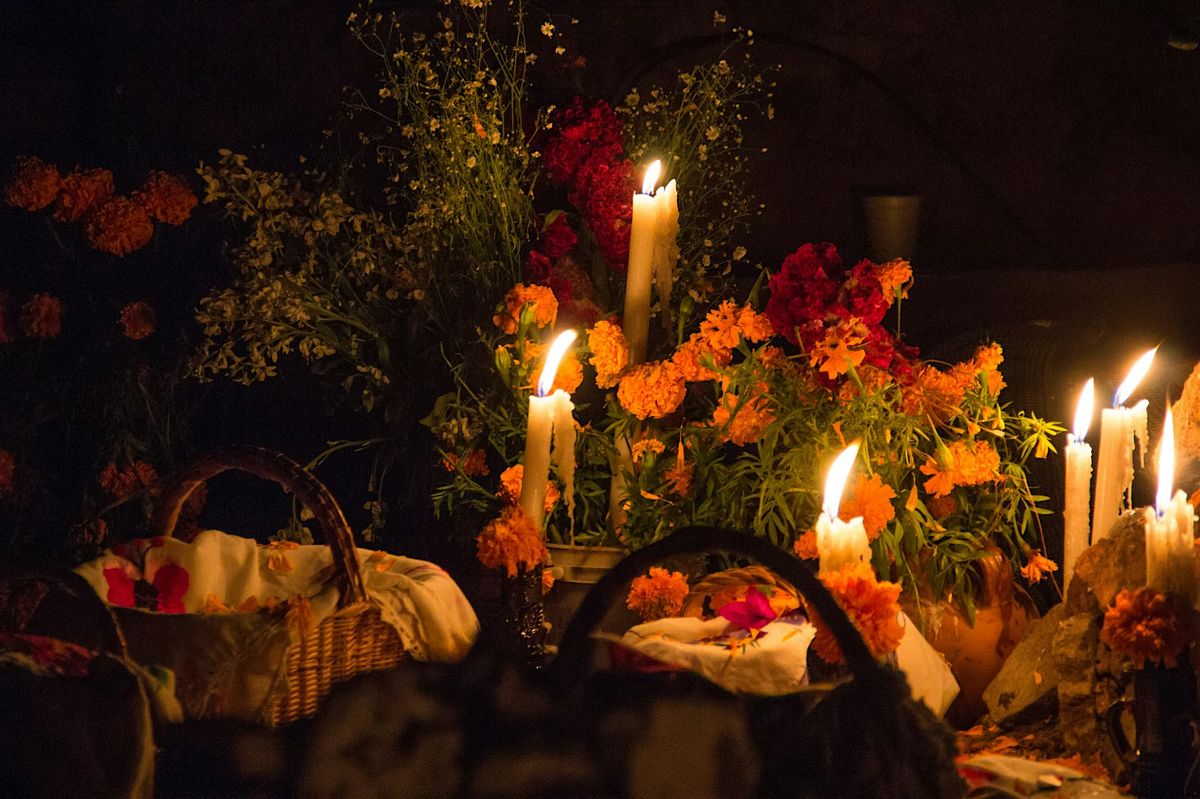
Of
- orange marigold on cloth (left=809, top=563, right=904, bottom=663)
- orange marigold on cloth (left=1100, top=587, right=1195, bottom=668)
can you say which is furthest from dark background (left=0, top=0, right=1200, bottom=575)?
orange marigold on cloth (left=809, top=563, right=904, bottom=663)

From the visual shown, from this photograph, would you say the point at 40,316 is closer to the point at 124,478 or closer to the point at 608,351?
the point at 124,478

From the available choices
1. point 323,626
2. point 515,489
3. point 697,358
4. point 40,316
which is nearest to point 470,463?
point 515,489

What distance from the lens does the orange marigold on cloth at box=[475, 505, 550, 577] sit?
5.78ft

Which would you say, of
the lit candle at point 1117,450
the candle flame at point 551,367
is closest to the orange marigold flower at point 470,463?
the candle flame at point 551,367

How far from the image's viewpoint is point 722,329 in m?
2.03

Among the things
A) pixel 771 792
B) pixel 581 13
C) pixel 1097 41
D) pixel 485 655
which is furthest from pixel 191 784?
pixel 1097 41

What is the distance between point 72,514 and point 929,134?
1998 mm

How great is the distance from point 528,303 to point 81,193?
0.90 metres

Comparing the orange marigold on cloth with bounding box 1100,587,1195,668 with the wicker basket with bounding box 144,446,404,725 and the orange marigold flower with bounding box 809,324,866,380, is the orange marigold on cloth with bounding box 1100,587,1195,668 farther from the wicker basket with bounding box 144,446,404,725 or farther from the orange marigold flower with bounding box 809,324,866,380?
the wicker basket with bounding box 144,446,404,725

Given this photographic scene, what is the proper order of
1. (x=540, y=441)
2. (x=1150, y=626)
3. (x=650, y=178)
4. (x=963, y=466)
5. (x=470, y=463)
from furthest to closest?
(x=470, y=463)
(x=650, y=178)
(x=963, y=466)
(x=540, y=441)
(x=1150, y=626)

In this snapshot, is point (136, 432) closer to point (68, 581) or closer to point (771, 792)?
point (68, 581)

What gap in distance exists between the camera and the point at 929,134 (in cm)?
322

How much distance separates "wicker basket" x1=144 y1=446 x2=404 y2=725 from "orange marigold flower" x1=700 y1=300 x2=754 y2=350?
0.64 metres

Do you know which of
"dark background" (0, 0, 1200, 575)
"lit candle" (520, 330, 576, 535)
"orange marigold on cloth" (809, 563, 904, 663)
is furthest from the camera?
"dark background" (0, 0, 1200, 575)
